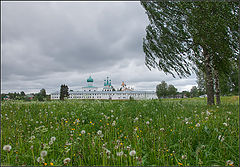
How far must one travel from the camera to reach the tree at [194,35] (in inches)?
311

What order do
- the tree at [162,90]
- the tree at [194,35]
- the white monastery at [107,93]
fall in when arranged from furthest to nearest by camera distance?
the white monastery at [107,93] → the tree at [162,90] → the tree at [194,35]

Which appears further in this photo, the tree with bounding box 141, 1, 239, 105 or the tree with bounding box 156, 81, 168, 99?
the tree with bounding box 156, 81, 168, 99

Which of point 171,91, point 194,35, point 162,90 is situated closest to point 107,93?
point 162,90

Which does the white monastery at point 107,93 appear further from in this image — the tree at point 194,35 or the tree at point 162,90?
the tree at point 194,35

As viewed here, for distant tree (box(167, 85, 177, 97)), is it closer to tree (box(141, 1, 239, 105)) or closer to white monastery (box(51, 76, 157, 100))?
white monastery (box(51, 76, 157, 100))

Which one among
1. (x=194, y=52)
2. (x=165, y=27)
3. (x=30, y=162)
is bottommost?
(x=30, y=162)

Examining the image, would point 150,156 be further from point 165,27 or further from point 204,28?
point 165,27

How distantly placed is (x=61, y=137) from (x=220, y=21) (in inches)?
356

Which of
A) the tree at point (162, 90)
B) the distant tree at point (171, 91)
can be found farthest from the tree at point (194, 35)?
the distant tree at point (171, 91)

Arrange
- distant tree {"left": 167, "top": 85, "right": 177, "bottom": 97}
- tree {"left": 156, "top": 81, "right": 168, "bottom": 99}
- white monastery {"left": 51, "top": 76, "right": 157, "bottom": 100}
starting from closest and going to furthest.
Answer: tree {"left": 156, "top": 81, "right": 168, "bottom": 99} → distant tree {"left": 167, "top": 85, "right": 177, "bottom": 97} → white monastery {"left": 51, "top": 76, "right": 157, "bottom": 100}

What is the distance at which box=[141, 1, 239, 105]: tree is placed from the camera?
7898 mm

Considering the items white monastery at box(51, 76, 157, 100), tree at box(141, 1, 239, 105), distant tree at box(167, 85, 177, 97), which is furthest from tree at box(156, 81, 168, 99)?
tree at box(141, 1, 239, 105)

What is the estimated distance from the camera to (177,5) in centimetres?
989

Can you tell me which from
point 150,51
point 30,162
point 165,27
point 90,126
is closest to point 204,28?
point 165,27
